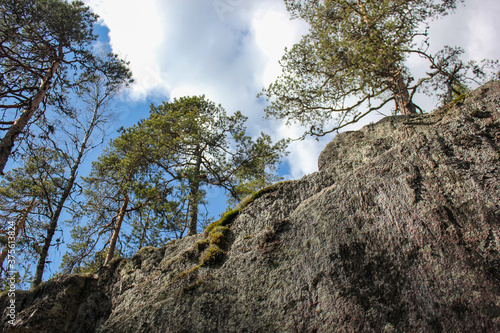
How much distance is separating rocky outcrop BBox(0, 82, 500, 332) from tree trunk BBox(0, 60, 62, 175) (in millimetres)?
3933

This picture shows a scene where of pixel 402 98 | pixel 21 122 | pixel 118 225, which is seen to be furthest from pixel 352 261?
pixel 118 225

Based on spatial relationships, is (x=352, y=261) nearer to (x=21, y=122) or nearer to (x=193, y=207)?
(x=193, y=207)

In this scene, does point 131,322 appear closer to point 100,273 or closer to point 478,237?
point 100,273

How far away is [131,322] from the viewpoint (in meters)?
5.20

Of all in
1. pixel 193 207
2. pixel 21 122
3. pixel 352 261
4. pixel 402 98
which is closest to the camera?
pixel 352 261

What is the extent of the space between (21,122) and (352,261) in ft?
32.5

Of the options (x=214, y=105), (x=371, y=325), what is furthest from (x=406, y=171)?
(x=214, y=105)

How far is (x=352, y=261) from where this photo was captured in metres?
4.52

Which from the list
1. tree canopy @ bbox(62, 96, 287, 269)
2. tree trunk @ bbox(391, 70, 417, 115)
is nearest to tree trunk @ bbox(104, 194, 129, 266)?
tree canopy @ bbox(62, 96, 287, 269)

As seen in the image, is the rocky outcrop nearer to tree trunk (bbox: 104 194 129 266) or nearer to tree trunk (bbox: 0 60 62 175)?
tree trunk (bbox: 0 60 62 175)

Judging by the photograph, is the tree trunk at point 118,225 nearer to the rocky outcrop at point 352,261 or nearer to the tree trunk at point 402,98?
the rocky outcrop at point 352,261

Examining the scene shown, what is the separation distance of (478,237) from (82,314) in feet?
23.7

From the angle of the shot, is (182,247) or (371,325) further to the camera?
(182,247)

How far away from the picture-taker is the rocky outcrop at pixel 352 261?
12.5 feet
